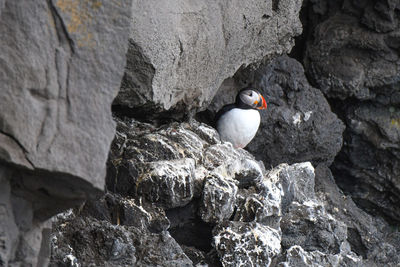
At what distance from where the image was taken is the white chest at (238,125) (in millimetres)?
4992

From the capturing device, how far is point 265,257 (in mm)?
3256

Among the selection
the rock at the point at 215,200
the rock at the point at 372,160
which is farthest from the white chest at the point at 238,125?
the rock at the point at 215,200

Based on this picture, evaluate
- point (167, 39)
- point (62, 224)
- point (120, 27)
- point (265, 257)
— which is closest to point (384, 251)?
Answer: point (265, 257)

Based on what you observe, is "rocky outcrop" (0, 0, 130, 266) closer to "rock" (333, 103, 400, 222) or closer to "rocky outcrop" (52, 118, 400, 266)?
"rocky outcrop" (52, 118, 400, 266)

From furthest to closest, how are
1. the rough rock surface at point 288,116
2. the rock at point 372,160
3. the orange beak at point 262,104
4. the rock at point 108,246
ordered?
the rock at point 372,160 < the rough rock surface at point 288,116 < the orange beak at point 262,104 < the rock at point 108,246

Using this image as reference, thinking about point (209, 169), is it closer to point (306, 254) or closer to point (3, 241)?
point (306, 254)

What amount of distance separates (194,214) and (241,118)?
5.54 feet

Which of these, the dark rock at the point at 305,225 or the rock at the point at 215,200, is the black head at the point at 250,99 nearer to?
the dark rock at the point at 305,225

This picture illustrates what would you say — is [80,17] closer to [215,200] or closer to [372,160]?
[215,200]

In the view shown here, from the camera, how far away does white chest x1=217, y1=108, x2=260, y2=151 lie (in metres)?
4.99

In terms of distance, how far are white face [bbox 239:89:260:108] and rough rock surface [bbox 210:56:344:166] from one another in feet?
1.14

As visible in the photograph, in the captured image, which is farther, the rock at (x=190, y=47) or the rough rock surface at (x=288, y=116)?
the rough rock surface at (x=288, y=116)

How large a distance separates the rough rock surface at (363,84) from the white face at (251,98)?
0.92 meters

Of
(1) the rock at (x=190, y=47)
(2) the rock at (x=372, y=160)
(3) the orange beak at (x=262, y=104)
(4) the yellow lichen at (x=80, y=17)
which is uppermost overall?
(4) the yellow lichen at (x=80, y=17)
